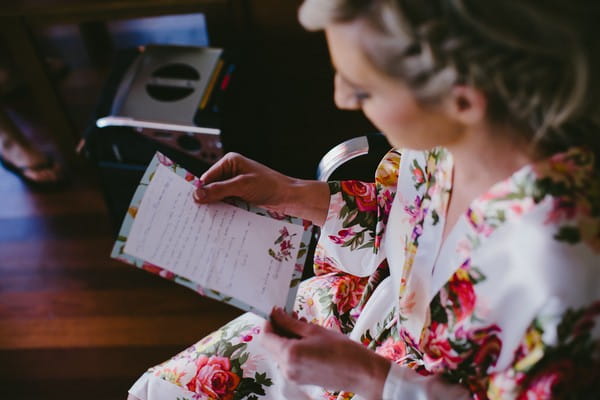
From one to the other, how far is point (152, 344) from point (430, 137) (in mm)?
1217

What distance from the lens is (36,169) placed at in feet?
6.68

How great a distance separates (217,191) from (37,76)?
1.20m

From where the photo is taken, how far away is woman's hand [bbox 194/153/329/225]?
2.95 feet

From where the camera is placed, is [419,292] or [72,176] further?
[72,176]

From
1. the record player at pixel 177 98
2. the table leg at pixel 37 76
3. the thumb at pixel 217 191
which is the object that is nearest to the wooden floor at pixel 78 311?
the table leg at pixel 37 76

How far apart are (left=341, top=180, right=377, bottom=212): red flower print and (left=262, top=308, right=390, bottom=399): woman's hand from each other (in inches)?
11.9

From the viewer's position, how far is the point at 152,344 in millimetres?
1632

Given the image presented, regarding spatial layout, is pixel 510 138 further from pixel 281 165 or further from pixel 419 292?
pixel 281 165

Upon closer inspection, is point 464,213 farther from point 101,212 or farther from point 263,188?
point 101,212

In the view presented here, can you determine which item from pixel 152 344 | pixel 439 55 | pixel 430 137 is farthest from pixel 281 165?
pixel 439 55

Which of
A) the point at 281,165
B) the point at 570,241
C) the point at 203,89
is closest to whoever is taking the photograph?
the point at 570,241

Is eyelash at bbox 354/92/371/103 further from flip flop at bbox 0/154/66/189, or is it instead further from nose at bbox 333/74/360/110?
flip flop at bbox 0/154/66/189

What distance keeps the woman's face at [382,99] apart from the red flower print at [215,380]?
0.50 metres

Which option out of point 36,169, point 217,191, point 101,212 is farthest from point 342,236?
point 36,169
